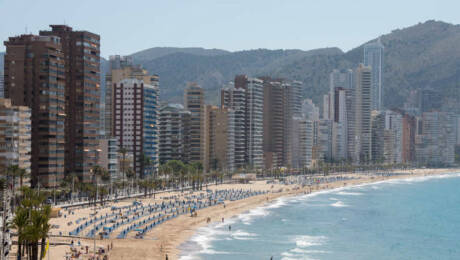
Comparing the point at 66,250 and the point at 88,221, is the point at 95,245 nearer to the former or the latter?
the point at 66,250

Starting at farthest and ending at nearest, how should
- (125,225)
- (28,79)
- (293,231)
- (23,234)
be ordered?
1. (28,79)
2. (293,231)
3. (125,225)
4. (23,234)

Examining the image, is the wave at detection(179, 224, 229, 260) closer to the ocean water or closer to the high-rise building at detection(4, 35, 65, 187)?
the ocean water

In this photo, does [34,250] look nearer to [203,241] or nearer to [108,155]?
[203,241]

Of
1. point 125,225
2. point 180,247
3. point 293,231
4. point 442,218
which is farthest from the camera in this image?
point 442,218

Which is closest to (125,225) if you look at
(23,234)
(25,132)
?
(25,132)

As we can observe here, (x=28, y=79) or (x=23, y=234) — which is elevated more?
(x=28, y=79)

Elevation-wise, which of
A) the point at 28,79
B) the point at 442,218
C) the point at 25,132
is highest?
the point at 28,79

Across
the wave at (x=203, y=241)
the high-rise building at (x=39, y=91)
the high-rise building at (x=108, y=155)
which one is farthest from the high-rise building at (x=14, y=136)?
the wave at (x=203, y=241)

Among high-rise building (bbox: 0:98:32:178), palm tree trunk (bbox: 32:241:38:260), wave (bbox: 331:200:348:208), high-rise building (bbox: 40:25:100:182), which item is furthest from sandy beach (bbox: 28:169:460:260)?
wave (bbox: 331:200:348:208)
